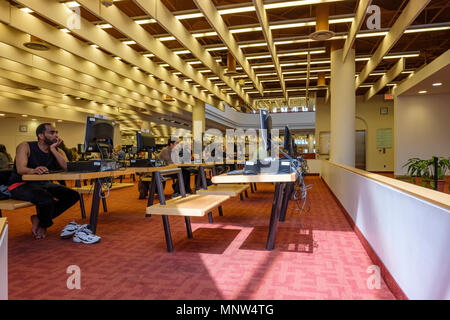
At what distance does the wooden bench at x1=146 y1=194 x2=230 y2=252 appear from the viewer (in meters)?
2.72

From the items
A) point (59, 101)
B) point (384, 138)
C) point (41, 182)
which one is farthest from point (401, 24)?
point (59, 101)

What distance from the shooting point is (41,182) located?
12.2 ft

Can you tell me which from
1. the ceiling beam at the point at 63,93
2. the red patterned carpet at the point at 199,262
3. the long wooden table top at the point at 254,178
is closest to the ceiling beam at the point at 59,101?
the ceiling beam at the point at 63,93

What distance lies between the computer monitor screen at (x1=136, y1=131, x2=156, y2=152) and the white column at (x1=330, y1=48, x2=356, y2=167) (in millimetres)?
5438

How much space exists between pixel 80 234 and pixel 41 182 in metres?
0.85

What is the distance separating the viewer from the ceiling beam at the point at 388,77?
10029 millimetres

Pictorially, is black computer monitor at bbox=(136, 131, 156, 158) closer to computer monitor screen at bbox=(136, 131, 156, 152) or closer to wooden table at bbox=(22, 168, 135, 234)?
computer monitor screen at bbox=(136, 131, 156, 152)

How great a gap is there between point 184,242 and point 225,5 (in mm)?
4873

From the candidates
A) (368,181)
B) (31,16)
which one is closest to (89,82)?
(31,16)

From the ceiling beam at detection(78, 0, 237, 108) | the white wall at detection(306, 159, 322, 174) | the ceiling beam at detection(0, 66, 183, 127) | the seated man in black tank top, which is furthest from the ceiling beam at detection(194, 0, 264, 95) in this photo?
the white wall at detection(306, 159, 322, 174)

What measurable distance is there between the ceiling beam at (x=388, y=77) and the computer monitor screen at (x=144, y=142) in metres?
8.75

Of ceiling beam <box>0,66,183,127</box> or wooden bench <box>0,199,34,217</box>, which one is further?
ceiling beam <box>0,66,183,127</box>

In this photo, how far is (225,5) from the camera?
6.23 meters
